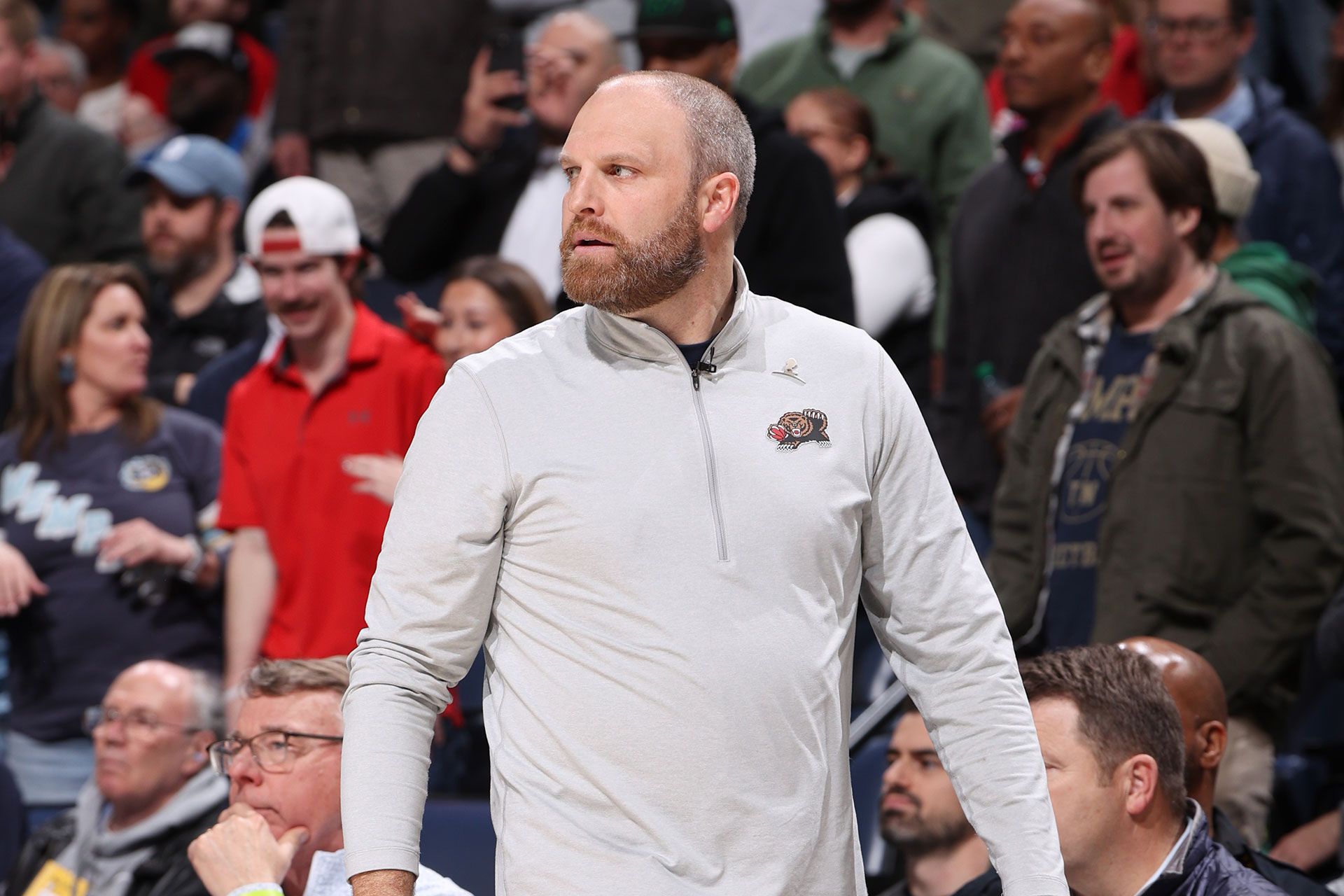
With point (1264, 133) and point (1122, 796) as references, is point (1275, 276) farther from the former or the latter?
point (1122, 796)

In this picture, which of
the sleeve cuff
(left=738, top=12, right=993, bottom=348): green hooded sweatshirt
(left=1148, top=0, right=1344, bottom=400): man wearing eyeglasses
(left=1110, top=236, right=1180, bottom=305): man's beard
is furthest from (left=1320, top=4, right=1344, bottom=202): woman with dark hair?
the sleeve cuff

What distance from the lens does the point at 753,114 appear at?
16.6 feet

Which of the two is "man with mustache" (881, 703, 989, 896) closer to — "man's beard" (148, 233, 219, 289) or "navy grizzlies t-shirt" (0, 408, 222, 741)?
"navy grizzlies t-shirt" (0, 408, 222, 741)

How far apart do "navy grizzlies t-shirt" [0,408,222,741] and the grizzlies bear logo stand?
3157 mm

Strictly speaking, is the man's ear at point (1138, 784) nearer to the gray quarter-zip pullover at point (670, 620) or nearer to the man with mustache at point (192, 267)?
the gray quarter-zip pullover at point (670, 620)

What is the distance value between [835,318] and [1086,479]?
28.6 inches

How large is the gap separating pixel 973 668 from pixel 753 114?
2.93m

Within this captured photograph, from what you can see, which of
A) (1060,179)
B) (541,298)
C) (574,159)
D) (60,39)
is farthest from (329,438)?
(60,39)

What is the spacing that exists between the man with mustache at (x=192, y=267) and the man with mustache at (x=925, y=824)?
296 cm

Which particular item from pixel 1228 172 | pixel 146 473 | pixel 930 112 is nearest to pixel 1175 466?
pixel 1228 172

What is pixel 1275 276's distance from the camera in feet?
Answer: 15.7

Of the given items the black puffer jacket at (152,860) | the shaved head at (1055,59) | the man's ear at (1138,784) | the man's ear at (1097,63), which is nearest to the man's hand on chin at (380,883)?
the man's ear at (1138,784)

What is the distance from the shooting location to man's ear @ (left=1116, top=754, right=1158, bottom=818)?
3.12 metres

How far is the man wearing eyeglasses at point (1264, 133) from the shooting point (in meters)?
5.66
